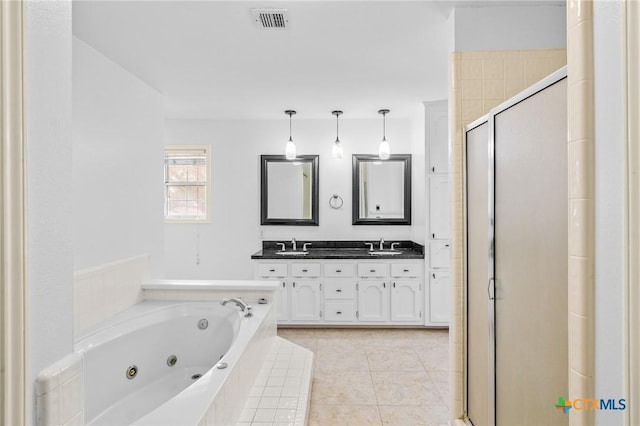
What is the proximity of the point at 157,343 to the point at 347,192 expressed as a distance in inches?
108

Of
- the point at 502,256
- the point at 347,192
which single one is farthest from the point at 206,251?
the point at 502,256

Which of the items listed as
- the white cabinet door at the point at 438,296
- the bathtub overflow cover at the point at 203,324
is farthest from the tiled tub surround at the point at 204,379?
the white cabinet door at the point at 438,296

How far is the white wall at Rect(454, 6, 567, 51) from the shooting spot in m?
2.19

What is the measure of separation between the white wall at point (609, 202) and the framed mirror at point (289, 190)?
12.9ft

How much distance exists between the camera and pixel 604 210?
0.84m

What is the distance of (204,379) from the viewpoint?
1.78 m

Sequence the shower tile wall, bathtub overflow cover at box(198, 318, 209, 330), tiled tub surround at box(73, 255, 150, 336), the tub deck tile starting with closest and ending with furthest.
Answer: the tub deck tile < the shower tile wall < tiled tub surround at box(73, 255, 150, 336) < bathtub overflow cover at box(198, 318, 209, 330)

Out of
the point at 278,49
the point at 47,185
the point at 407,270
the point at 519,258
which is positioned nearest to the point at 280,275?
the point at 407,270

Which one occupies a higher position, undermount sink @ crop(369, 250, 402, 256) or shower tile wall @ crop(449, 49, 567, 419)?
shower tile wall @ crop(449, 49, 567, 419)

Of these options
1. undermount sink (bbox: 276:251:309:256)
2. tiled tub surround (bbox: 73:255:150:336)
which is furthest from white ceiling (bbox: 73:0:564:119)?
undermount sink (bbox: 276:251:309:256)

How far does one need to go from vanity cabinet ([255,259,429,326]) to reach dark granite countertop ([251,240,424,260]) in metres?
0.06

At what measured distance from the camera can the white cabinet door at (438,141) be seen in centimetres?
411

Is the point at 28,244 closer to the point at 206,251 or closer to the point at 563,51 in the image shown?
the point at 563,51

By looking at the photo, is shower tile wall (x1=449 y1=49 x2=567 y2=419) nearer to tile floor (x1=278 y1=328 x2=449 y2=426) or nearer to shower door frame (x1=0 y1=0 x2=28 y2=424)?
tile floor (x1=278 y1=328 x2=449 y2=426)
